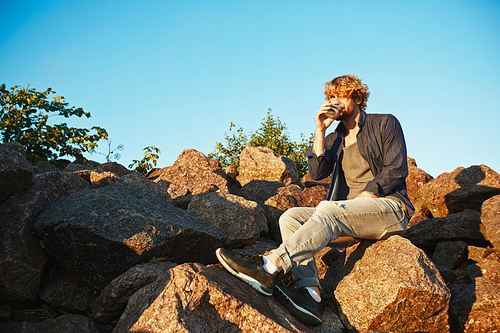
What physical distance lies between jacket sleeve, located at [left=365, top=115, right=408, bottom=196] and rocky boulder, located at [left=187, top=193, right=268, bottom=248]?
1998 mm

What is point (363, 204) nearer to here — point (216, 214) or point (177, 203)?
point (216, 214)

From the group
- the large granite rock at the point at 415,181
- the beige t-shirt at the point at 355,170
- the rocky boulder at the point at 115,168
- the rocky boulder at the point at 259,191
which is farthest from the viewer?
the rocky boulder at the point at 115,168

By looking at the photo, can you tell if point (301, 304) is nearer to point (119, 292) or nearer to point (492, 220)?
point (119, 292)

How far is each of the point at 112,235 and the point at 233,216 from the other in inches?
81.2

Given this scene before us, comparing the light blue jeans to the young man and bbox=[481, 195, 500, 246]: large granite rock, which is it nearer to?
the young man

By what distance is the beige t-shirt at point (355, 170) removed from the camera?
16.8ft

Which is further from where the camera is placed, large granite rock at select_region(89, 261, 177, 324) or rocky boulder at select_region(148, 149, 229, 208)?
rocky boulder at select_region(148, 149, 229, 208)

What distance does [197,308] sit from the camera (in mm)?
3414

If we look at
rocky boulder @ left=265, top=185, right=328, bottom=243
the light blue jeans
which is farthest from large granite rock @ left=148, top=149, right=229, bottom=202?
the light blue jeans

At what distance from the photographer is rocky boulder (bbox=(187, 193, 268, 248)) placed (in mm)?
5863

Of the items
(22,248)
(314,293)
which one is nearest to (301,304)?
(314,293)

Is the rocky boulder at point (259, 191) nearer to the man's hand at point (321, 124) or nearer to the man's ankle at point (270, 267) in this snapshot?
the man's hand at point (321, 124)

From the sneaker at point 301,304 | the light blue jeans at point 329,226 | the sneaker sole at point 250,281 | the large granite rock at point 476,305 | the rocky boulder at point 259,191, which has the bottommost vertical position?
the large granite rock at point 476,305

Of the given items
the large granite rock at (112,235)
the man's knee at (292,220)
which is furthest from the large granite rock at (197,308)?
the man's knee at (292,220)
